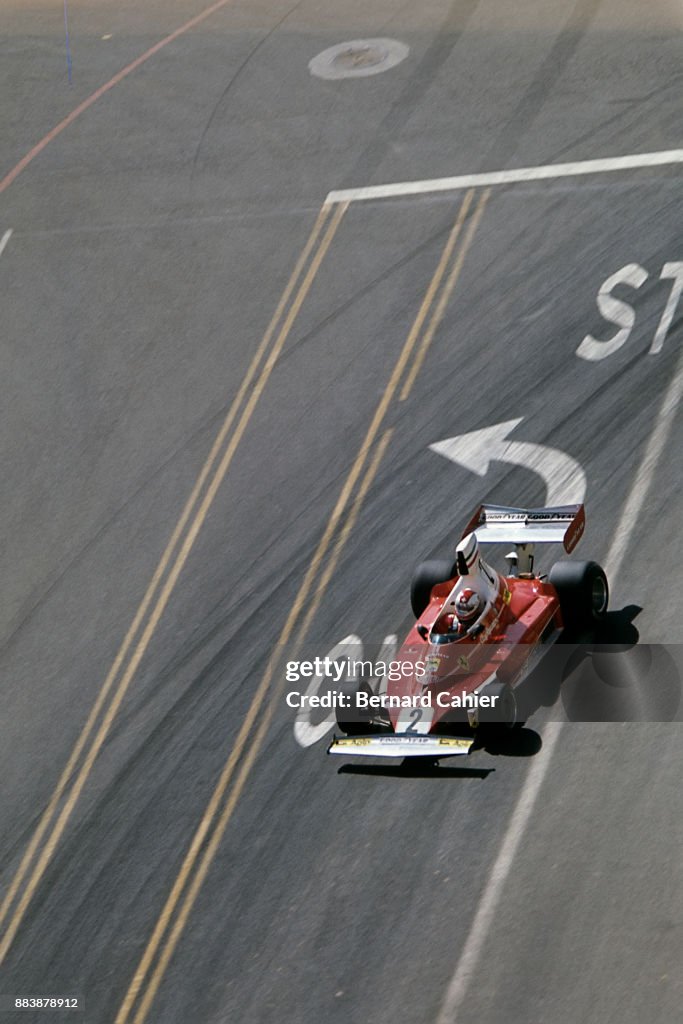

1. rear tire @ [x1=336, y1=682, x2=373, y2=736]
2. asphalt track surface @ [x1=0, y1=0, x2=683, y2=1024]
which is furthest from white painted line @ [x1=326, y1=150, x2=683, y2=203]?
rear tire @ [x1=336, y1=682, x2=373, y2=736]

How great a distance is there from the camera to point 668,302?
77.0ft

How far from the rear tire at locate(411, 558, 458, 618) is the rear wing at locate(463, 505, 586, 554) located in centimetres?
68

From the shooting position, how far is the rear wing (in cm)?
1777

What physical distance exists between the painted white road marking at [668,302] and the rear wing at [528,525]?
560cm

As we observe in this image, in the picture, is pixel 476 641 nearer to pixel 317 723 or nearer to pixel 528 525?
pixel 528 525

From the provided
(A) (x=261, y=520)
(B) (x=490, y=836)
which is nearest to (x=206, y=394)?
(A) (x=261, y=520)

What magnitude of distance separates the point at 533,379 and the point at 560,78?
829cm

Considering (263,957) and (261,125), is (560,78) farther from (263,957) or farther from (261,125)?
(263,957)

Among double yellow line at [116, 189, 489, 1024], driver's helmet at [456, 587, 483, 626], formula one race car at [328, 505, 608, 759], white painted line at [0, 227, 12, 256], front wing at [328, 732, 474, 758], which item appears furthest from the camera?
white painted line at [0, 227, 12, 256]

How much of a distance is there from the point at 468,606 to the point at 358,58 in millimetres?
17241

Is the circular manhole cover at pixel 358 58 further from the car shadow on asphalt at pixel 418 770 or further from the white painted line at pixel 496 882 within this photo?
the white painted line at pixel 496 882

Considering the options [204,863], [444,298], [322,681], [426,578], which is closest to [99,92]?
[444,298]

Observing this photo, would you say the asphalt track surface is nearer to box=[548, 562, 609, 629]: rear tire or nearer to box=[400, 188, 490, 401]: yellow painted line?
box=[400, 188, 490, 401]: yellow painted line

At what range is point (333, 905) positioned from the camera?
1655 centimetres
